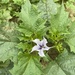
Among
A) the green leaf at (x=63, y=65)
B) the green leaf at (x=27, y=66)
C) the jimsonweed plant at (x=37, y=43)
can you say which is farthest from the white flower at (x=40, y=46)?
the green leaf at (x=63, y=65)

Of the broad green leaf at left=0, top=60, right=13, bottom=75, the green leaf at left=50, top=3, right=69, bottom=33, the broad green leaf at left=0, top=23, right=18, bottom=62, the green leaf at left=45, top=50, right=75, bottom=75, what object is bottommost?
the broad green leaf at left=0, top=60, right=13, bottom=75

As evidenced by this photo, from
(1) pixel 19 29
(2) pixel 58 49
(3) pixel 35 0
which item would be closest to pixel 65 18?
(2) pixel 58 49

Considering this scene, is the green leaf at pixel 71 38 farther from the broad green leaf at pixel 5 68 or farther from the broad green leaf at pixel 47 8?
the broad green leaf at pixel 5 68

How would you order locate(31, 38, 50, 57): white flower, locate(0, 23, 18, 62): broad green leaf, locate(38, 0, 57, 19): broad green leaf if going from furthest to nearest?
locate(38, 0, 57, 19): broad green leaf < locate(0, 23, 18, 62): broad green leaf < locate(31, 38, 50, 57): white flower

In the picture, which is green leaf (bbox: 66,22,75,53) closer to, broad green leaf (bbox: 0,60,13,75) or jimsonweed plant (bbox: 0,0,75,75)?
jimsonweed plant (bbox: 0,0,75,75)

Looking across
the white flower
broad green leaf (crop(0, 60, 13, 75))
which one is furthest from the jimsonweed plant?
broad green leaf (crop(0, 60, 13, 75))

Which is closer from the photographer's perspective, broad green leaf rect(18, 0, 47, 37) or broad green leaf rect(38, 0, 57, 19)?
broad green leaf rect(18, 0, 47, 37)

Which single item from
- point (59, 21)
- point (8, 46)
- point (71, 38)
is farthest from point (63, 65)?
point (8, 46)

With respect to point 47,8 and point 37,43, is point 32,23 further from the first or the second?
point 47,8
